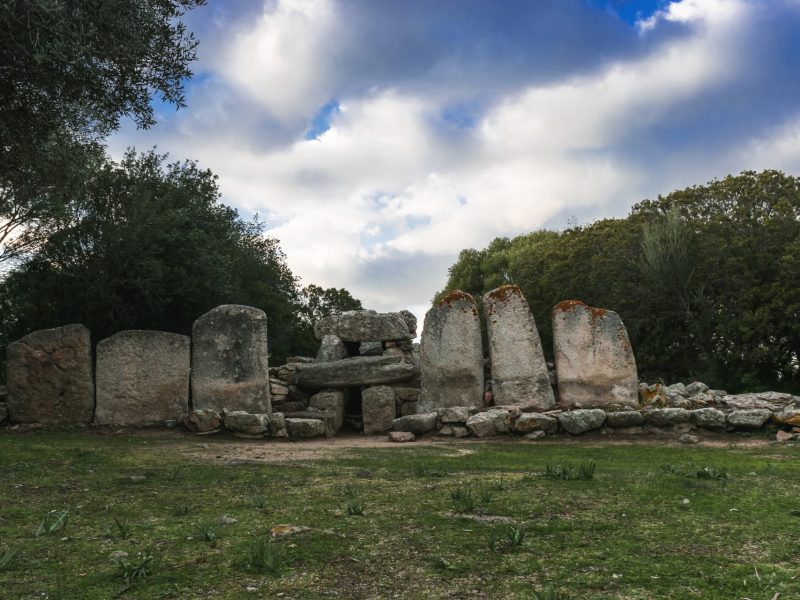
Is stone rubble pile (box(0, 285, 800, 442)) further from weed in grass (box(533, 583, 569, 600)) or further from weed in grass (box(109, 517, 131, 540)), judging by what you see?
weed in grass (box(533, 583, 569, 600))

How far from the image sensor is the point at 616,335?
17.2 metres

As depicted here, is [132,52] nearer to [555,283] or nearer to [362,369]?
[362,369]

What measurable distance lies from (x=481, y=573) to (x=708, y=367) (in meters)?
24.6

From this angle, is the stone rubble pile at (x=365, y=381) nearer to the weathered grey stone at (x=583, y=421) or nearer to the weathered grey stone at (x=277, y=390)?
the weathered grey stone at (x=277, y=390)

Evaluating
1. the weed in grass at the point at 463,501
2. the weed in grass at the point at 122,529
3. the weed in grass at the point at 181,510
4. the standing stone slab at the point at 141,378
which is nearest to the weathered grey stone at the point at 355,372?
the standing stone slab at the point at 141,378

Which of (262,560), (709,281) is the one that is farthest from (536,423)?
(709,281)

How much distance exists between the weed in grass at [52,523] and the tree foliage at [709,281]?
2352 cm

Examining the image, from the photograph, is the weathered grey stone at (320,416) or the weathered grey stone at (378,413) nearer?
the weathered grey stone at (320,416)

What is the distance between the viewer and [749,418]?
14883mm

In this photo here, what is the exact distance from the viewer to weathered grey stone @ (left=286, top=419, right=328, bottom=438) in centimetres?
1579

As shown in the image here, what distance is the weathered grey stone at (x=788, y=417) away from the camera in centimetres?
1462

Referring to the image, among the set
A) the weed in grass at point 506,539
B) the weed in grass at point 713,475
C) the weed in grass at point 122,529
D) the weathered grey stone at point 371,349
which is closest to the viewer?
the weed in grass at point 506,539

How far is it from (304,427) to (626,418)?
268 inches

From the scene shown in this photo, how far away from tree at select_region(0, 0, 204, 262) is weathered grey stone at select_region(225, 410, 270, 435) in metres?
5.91
